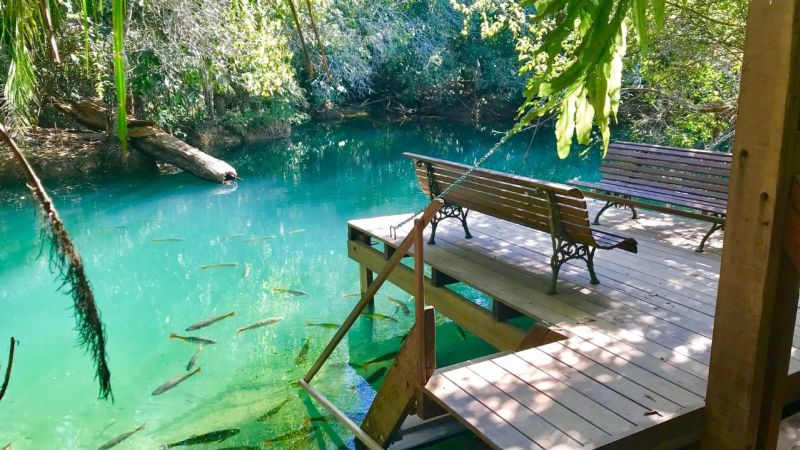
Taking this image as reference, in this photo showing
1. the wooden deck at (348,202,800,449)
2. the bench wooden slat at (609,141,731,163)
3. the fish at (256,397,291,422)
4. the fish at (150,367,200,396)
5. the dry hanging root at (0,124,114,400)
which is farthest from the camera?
the bench wooden slat at (609,141,731,163)

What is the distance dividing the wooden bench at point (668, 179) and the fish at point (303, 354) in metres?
2.89

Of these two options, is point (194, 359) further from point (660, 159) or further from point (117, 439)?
point (660, 159)

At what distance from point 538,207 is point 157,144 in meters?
11.2

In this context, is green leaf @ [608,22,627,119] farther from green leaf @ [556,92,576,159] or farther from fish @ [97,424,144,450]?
fish @ [97,424,144,450]

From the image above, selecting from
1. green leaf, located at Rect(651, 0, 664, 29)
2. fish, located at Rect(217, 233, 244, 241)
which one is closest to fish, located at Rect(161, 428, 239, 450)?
green leaf, located at Rect(651, 0, 664, 29)

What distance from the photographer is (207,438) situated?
442 cm

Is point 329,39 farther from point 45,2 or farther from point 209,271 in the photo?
point 45,2

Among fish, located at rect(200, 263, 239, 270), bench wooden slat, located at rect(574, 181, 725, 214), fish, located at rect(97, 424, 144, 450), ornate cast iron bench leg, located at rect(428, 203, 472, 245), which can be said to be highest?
bench wooden slat, located at rect(574, 181, 725, 214)

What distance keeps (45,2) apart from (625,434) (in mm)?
2566

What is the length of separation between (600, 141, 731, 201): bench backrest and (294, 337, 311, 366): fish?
342cm

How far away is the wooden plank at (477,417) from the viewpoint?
105 inches

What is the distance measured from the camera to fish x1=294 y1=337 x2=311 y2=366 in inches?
221

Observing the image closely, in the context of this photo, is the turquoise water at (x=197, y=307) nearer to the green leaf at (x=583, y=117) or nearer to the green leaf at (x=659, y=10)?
the green leaf at (x=583, y=117)

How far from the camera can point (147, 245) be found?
9672mm
